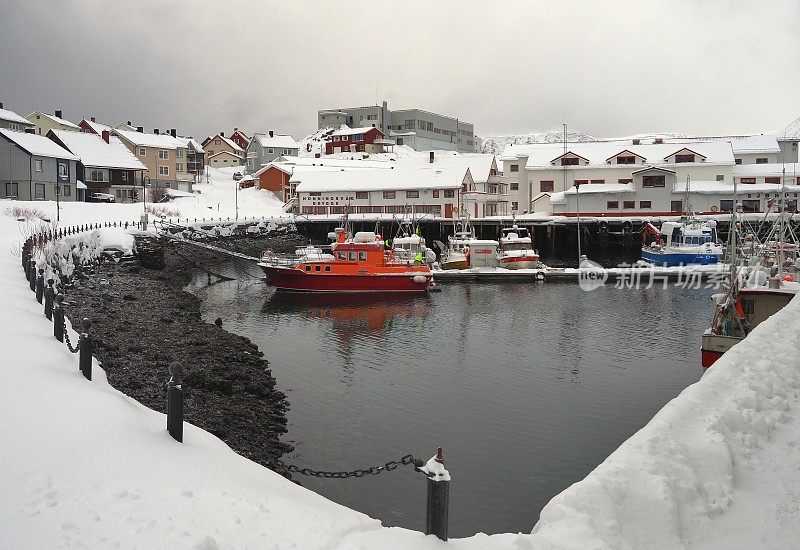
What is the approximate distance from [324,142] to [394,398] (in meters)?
92.8

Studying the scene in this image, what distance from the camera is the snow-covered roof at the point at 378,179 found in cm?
6419

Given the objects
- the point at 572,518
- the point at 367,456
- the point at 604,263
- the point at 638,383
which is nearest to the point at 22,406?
the point at 572,518

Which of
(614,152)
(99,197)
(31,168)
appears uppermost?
(614,152)

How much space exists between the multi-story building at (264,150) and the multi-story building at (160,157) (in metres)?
14.2

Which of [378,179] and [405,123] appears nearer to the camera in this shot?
[378,179]

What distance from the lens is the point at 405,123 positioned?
11369cm

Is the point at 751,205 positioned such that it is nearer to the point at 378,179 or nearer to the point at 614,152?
the point at 614,152

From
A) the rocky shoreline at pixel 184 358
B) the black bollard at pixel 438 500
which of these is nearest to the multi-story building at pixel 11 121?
the rocky shoreline at pixel 184 358

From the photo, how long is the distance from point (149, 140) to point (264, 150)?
1905 cm

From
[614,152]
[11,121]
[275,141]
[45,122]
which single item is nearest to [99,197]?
[11,121]

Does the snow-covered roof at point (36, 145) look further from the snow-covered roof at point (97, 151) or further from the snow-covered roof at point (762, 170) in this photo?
the snow-covered roof at point (762, 170)

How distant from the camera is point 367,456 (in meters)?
13.0

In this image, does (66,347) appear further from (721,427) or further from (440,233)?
(440,233)

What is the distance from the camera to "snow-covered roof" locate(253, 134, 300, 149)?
310ft
